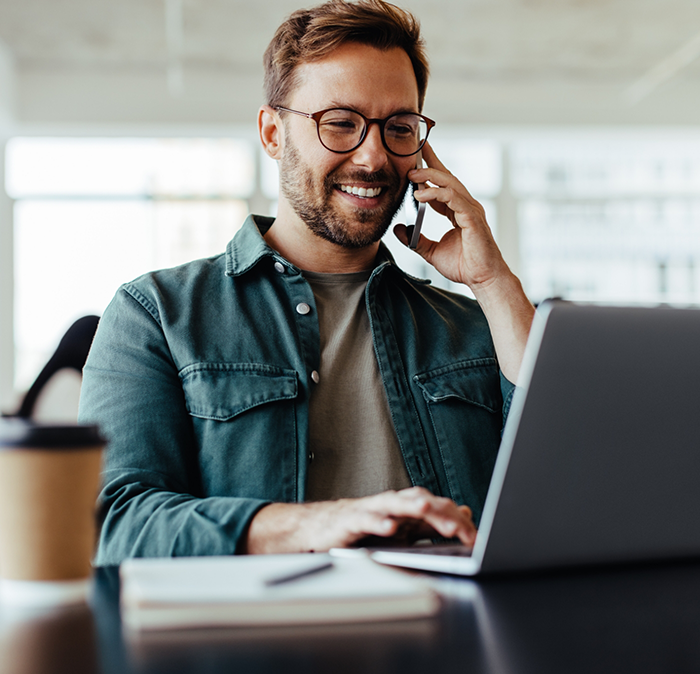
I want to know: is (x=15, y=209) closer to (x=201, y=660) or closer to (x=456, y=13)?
(x=456, y=13)

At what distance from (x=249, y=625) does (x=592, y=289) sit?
6951 mm

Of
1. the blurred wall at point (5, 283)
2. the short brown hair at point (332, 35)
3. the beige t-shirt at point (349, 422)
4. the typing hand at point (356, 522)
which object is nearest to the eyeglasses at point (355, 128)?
the short brown hair at point (332, 35)

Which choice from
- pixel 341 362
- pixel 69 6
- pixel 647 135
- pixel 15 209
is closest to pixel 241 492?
pixel 341 362

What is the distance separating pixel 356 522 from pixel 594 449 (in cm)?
21

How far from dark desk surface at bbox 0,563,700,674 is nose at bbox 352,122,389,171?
98 cm

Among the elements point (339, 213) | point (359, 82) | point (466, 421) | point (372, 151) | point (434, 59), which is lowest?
point (466, 421)

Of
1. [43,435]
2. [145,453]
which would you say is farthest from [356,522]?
[145,453]

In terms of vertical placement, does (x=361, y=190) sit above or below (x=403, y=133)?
below

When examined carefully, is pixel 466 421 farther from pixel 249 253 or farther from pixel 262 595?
pixel 262 595

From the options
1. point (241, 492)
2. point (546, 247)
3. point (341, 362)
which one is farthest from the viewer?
point (546, 247)

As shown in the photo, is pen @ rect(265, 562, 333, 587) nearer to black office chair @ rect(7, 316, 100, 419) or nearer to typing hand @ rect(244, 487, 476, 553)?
typing hand @ rect(244, 487, 476, 553)

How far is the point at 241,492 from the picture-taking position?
124 cm

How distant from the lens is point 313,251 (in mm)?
1537

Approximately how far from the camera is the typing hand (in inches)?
26.5
